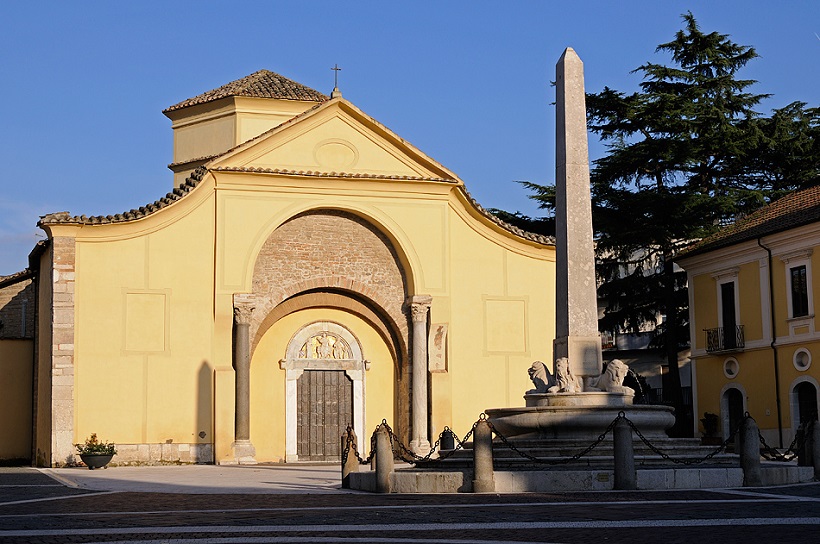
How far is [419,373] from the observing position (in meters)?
27.6

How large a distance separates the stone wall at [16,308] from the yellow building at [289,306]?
8.63 feet

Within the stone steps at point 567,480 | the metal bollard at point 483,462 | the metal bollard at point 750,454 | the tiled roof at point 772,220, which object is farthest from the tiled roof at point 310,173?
the metal bollard at point 750,454

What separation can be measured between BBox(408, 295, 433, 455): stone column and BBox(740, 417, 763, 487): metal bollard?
1275 cm

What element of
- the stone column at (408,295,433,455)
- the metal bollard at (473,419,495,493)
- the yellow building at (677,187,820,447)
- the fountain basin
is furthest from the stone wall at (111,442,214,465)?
the yellow building at (677,187,820,447)

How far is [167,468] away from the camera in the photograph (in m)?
24.1

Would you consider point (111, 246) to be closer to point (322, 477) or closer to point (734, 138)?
point (322, 477)

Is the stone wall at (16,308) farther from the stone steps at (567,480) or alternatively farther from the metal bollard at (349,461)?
the stone steps at (567,480)

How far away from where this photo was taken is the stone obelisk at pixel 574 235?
1639 centimetres

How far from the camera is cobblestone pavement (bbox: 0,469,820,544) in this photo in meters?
9.24

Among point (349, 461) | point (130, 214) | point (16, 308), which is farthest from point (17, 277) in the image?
point (349, 461)

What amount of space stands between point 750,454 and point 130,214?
15984 millimetres

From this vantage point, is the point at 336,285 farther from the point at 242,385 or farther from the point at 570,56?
the point at 570,56

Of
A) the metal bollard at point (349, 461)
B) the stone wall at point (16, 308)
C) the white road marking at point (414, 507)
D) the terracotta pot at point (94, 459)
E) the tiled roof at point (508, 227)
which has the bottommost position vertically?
the terracotta pot at point (94, 459)

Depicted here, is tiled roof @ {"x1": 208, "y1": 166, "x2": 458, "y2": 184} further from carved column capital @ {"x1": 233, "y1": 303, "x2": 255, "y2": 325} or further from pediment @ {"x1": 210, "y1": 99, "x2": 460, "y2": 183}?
carved column capital @ {"x1": 233, "y1": 303, "x2": 255, "y2": 325}
